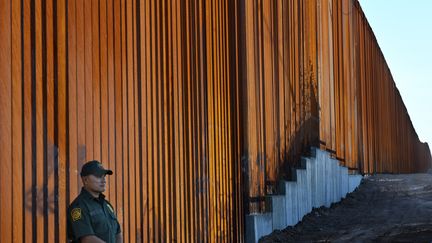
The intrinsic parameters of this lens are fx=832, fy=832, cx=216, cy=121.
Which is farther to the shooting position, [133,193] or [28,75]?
[133,193]

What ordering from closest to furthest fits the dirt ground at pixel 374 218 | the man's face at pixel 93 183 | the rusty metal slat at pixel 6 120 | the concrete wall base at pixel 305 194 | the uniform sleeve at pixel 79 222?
the uniform sleeve at pixel 79 222 < the man's face at pixel 93 183 < the rusty metal slat at pixel 6 120 < the concrete wall base at pixel 305 194 < the dirt ground at pixel 374 218

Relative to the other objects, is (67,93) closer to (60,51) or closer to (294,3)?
(60,51)

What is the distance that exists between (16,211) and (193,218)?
3.89 m

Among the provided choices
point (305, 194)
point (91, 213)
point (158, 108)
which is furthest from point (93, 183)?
point (305, 194)

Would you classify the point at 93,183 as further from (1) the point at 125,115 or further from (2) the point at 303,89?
(2) the point at 303,89

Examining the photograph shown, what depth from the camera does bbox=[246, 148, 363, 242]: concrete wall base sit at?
1196 centimetres

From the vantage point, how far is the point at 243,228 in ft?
37.9

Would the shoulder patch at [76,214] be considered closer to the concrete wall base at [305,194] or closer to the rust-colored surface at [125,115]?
the rust-colored surface at [125,115]

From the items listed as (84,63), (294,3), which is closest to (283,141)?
(294,3)

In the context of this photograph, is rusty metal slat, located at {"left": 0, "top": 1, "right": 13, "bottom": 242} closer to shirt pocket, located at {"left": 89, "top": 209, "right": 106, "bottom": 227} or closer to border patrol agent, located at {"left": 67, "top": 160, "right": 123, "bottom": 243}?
border patrol agent, located at {"left": 67, "top": 160, "right": 123, "bottom": 243}

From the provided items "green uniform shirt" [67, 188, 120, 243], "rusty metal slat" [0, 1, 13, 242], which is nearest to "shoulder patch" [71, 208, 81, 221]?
"green uniform shirt" [67, 188, 120, 243]

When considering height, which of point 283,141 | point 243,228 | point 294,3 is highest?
point 294,3

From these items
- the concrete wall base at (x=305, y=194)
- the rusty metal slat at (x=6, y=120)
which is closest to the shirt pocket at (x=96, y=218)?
the rusty metal slat at (x=6, y=120)

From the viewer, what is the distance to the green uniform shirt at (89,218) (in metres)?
5.03
